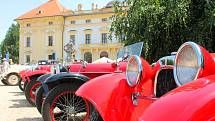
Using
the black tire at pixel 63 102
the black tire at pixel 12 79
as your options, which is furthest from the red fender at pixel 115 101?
the black tire at pixel 12 79

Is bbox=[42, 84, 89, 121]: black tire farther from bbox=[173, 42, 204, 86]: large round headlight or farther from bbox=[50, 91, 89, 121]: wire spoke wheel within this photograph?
bbox=[173, 42, 204, 86]: large round headlight

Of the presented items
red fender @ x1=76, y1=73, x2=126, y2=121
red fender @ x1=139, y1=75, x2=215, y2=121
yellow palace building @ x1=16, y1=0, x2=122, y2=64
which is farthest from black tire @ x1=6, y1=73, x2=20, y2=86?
yellow palace building @ x1=16, y1=0, x2=122, y2=64

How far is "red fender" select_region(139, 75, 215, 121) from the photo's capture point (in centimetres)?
173

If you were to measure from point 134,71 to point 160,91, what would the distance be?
20.6 inches

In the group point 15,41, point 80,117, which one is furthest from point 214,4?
point 15,41

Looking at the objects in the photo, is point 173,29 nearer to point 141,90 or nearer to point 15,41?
point 141,90

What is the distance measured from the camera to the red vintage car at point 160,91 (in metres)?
1.82

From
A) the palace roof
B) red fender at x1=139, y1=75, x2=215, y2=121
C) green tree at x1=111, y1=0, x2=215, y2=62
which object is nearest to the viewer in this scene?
red fender at x1=139, y1=75, x2=215, y2=121

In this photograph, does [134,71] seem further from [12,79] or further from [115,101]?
[12,79]

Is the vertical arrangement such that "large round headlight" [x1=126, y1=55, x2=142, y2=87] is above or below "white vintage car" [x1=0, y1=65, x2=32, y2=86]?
above

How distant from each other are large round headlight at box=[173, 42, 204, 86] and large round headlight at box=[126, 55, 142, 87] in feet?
2.25

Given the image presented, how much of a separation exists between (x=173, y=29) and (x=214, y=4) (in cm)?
165

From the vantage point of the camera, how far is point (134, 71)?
338 cm

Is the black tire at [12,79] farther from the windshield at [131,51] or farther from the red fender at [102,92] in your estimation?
the red fender at [102,92]
